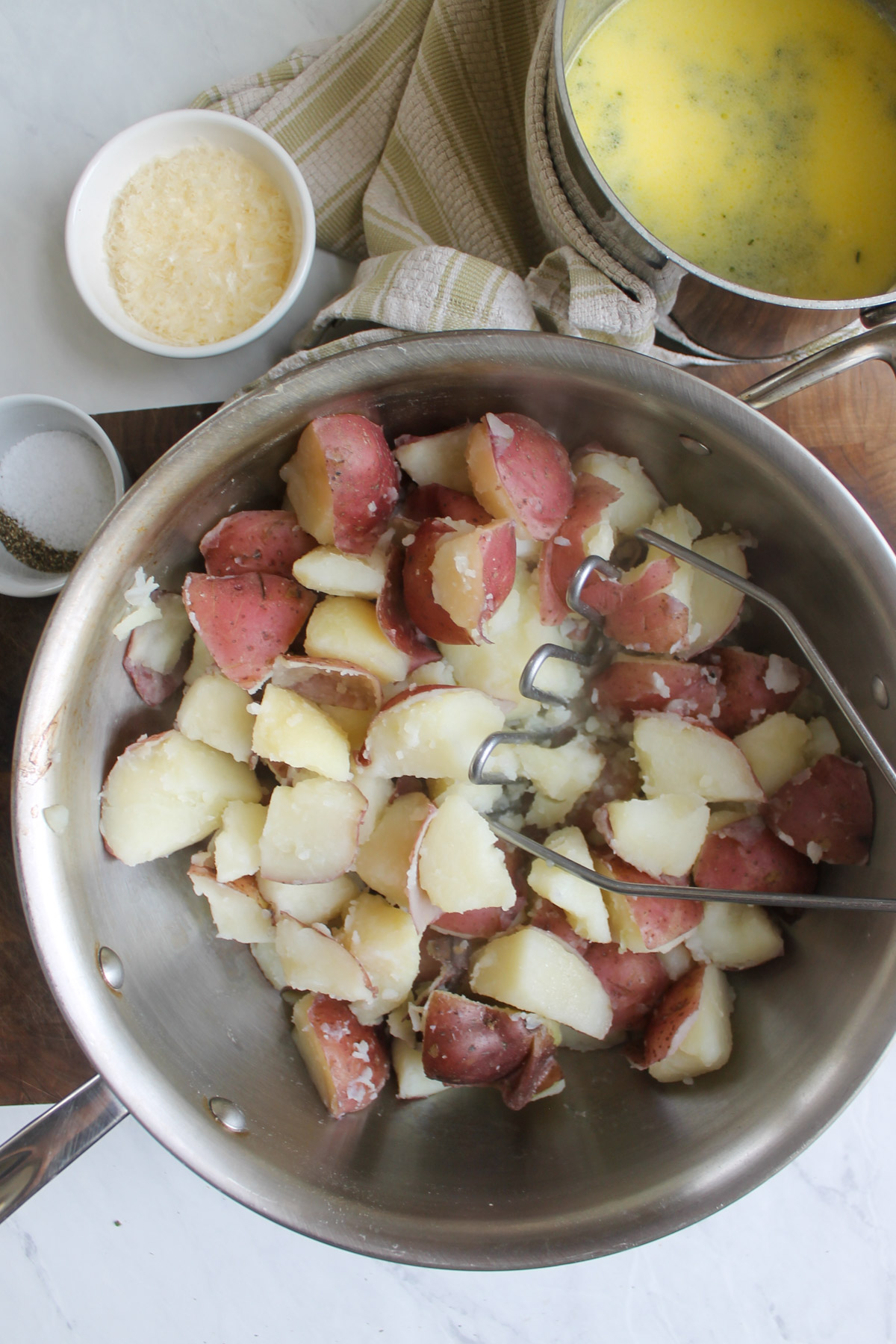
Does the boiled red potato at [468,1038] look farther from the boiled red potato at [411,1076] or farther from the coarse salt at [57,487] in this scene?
the coarse salt at [57,487]

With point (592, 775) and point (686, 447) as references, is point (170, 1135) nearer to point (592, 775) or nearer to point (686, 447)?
point (592, 775)

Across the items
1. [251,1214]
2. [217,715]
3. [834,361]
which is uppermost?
[834,361]

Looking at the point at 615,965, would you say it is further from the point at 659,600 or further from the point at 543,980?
the point at 659,600

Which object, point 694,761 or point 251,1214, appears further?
point 251,1214

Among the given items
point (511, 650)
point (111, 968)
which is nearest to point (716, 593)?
point (511, 650)

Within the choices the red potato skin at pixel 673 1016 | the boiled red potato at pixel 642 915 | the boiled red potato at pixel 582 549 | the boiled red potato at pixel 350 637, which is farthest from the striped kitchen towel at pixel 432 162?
the red potato skin at pixel 673 1016

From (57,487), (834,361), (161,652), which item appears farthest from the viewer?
(57,487)

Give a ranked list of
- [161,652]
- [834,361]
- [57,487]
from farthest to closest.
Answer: [57,487] < [161,652] < [834,361]
